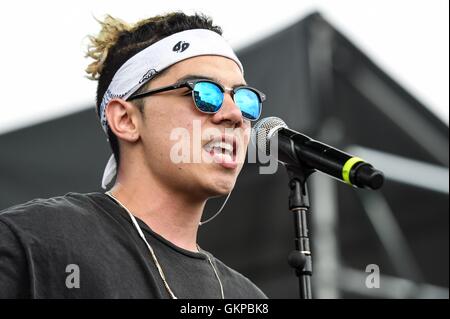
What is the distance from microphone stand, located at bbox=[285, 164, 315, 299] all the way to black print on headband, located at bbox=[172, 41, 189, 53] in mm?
869

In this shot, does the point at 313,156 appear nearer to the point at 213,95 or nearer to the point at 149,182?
the point at 213,95

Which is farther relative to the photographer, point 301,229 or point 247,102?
point 247,102

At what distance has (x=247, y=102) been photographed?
3463mm

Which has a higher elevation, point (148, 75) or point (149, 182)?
point (148, 75)

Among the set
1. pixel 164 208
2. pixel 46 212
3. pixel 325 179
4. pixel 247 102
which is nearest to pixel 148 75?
pixel 247 102

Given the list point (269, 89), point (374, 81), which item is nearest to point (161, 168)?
point (269, 89)

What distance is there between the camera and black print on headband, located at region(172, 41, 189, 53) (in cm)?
354

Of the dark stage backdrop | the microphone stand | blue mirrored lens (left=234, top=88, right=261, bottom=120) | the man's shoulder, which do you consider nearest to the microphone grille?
the microphone stand

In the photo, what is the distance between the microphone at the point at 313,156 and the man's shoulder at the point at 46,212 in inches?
28.3

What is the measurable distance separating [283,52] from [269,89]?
33 centimetres

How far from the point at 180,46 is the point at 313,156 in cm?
99
